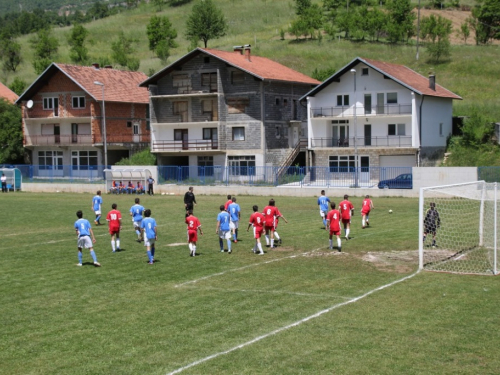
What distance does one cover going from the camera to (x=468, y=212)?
25562 mm

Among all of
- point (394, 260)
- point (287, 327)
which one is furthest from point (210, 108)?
point (287, 327)

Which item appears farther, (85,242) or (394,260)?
(394,260)

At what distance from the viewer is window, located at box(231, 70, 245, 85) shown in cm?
5881

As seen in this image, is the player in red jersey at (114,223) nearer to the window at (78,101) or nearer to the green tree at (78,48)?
the window at (78,101)

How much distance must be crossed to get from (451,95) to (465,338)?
4804cm

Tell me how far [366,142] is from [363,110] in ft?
8.56

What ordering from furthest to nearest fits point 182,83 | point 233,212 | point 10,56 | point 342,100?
point 10,56
point 182,83
point 342,100
point 233,212

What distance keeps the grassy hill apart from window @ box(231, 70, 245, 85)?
20.7 metres

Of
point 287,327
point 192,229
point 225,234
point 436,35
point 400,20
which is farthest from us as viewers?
point 400,20

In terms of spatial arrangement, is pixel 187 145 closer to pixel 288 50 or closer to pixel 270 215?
pixel 288 50

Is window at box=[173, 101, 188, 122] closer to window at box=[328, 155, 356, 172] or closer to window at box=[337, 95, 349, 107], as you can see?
window at box=[337, 95, 349, 107]

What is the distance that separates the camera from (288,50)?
304 feet

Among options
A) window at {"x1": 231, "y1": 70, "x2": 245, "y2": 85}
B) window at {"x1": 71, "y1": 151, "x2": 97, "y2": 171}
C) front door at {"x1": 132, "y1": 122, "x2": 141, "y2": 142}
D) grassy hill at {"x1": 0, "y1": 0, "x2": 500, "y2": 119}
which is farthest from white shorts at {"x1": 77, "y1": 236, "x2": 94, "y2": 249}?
front door at {"x1": 132, "y1": 122, "x2": 141, "y2": 142}

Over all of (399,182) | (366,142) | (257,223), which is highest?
(366,142)
